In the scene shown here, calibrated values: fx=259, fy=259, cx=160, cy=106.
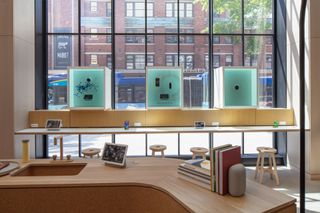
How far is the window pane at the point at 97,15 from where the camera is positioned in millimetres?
5527

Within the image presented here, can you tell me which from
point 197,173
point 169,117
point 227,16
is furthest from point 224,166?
point 227,16

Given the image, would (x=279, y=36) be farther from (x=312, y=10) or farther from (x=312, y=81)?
(x=312, y=81)

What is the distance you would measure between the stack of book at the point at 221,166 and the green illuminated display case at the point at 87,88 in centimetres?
369

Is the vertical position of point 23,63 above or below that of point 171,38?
below

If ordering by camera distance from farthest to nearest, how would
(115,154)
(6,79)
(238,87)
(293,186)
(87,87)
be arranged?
(238,87) < (87,87) < (6,79) < (293,186) < (115,154)

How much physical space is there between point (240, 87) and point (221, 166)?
12.9 ft

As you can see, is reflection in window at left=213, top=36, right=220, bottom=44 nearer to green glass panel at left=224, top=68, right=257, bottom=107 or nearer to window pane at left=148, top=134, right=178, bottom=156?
green glass panel at left=224, top=68, right=257, bottom=107

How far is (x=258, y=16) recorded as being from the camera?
5711 millimetres

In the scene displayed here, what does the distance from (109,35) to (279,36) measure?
367cm

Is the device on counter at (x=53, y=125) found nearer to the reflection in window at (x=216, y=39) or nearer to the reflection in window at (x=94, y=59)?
the reflection in window at (x=94, y=59)

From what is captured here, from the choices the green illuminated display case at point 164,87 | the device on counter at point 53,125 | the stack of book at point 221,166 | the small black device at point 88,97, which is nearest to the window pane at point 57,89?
the small black device at point 88,97

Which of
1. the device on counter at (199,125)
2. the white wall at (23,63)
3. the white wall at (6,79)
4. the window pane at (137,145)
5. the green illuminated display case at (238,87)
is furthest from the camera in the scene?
the window pane at (137,145)

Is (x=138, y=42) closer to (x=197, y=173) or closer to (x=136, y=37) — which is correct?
(x=136, y=37)

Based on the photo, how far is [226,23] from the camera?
223 inches
